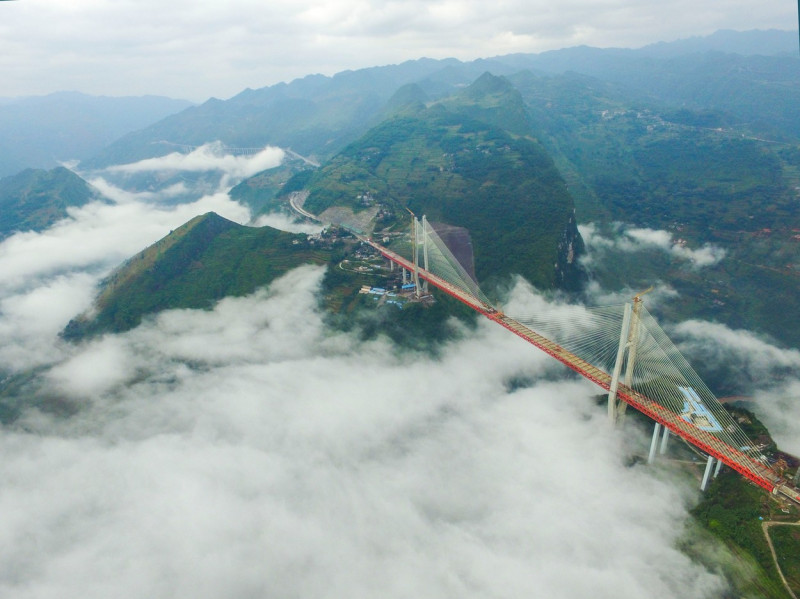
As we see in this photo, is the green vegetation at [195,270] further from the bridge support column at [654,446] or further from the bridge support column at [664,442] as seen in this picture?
the bridge support column at [664,442]

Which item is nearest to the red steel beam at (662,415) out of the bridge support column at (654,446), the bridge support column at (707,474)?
the bridge support column at (707,474)

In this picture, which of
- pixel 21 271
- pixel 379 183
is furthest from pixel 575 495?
pixel 21 271

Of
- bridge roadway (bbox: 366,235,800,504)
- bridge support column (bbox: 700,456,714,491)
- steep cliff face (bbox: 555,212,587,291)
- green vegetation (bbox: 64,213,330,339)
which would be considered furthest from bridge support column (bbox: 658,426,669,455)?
green vegetation (bbox: 64,213,330,339)

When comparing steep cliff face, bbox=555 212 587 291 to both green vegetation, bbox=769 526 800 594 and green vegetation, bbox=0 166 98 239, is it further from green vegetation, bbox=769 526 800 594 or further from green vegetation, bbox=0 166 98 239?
green vegetation, bbox=0 166 98 239

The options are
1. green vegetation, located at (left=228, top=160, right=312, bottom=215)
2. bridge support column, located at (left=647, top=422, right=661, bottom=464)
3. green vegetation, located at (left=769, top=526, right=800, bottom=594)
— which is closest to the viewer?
green vegetation, located at (left=769, top=526, right=800, bottom=594)

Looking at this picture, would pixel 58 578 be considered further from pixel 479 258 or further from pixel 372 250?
pixel 479 258

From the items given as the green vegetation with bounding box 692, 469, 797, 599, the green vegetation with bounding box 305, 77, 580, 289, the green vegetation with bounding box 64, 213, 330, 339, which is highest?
the green vegetation with bounding box 305, 77, 580, 289

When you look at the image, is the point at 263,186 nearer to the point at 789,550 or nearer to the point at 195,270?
the point at 195,270

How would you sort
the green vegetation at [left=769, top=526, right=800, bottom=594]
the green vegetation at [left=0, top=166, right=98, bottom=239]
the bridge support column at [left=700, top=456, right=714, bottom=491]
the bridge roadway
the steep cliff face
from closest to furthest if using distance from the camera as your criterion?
the green vegetation at [left=769, top=526, right=800, bottom=594] < the bridge roadway < the bridge support column at [left=700, top=456, right=714, bottom=491] < the steep cliff face < the green vegetation at [left=0, top=166, right=98, bottom=239]

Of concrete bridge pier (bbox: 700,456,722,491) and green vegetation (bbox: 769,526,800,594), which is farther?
concrete bridge pier (bbox: 700,456,722,491)
